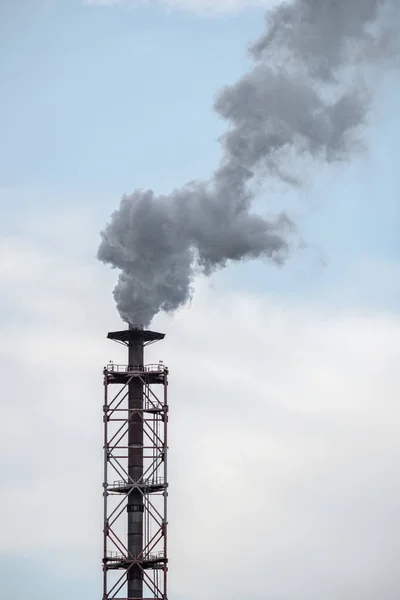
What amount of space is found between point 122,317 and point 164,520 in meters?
15.1

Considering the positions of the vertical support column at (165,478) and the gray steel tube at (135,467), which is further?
the vertical support column at (165,478)

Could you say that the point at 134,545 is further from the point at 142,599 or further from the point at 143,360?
the point at 143,360

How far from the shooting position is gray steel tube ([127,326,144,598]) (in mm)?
137875

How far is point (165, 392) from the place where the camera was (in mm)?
140375

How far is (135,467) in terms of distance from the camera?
457 ft

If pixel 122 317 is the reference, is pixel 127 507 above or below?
below

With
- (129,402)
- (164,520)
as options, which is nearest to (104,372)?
(129,402)

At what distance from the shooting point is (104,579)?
13750 centimetres

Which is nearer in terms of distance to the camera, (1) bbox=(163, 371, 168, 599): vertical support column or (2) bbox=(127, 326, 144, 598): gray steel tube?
(2) bbox=(127, 326, 144, 598): gray steel tube

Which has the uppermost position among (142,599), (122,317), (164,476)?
(122,317)

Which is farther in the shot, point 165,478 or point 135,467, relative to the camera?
point 165,478

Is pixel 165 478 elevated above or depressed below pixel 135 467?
below

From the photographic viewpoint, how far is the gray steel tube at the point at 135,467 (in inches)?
5428

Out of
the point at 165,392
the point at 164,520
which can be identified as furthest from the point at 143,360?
the point at 164,520
